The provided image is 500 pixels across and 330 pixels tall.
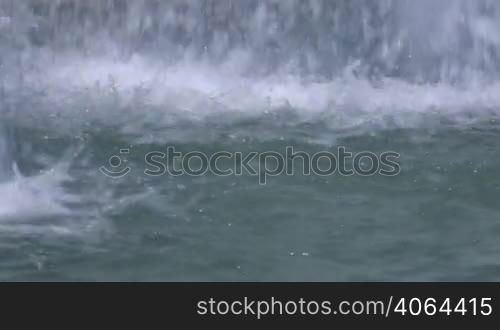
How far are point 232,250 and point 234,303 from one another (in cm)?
78

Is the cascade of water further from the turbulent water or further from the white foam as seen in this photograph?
the white foam

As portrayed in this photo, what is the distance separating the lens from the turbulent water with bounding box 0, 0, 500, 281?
21.6 feet

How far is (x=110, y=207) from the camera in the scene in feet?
23.4

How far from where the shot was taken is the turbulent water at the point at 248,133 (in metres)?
6.59

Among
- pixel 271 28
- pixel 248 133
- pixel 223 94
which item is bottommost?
pixel 248 133

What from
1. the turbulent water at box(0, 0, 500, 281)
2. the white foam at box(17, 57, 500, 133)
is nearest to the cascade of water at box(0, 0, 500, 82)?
the turbulent water at box(0, 0, 500, 281)

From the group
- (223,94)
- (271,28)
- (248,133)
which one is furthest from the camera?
(271,28)

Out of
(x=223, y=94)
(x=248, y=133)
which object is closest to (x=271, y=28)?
(x=223, y=94)

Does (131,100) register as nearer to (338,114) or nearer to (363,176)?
(338,114)

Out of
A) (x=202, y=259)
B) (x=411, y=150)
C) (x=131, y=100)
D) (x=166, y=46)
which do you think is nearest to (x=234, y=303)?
(x=202, y=259)

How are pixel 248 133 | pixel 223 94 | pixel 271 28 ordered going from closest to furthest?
pixel 248 133, pixel 223 94, pixel 271 28

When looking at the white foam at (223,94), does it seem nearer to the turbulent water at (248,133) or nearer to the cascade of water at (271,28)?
the turbulent water at (248,133)

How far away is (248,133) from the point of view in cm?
833

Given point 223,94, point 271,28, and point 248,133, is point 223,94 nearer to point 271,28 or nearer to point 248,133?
point 248,133
